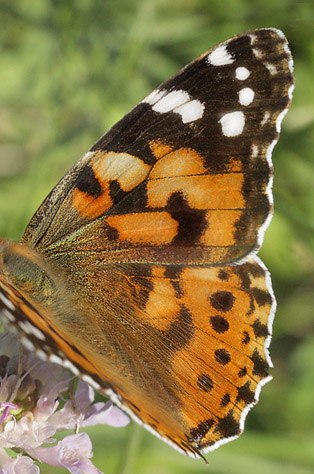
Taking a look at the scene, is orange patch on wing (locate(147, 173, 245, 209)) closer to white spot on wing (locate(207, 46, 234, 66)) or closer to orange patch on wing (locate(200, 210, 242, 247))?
orange patch on wing (locate(200, 210, 242, 247))

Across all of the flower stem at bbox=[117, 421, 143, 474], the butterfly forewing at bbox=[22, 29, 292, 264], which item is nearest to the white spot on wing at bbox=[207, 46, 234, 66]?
the butterfly forewing at bbox=[22, 29, 292, 264]

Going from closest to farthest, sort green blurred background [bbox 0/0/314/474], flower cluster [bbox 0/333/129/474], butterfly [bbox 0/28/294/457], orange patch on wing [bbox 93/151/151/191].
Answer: flower cluster [bbox 0/333/129/474] → butterfly [bbox 0/28/294/457] → orange patch on wing [bbox 93/151/151/191] → green blurred background [bbox 0/0/314/474]

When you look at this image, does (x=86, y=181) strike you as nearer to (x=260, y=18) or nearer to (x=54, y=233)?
(x=54, y=233)

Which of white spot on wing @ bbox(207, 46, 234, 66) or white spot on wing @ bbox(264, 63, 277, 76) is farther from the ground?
white spot on wing @ bbox(207, 46, 234, 66)

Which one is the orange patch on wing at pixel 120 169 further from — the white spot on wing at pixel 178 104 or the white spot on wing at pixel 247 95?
the white spot on wing at pixel 247 95

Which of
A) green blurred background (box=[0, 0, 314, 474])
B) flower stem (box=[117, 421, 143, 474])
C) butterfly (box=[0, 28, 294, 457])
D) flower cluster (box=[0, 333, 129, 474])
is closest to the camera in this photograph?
flower cluster (box=[0, 333, 129, 474])

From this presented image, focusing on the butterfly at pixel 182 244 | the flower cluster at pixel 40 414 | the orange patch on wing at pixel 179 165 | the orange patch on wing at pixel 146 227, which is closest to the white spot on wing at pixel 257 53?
the butterfly at pixel 182 244

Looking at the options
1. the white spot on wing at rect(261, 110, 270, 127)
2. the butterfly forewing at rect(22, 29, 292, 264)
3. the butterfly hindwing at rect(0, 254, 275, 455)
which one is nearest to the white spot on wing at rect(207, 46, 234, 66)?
the butterfly forewing at rect(22, 29, 292, 264)

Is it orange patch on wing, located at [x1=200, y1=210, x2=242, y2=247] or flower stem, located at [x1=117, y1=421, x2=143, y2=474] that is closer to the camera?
orange patch on wing, located at [x1=200, y1=210, x2=242, y2=247]

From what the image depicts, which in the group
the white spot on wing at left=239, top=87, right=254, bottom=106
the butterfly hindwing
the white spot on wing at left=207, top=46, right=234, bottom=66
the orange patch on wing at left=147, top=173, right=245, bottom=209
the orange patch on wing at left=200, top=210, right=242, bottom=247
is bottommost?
the butterfly hindwing
